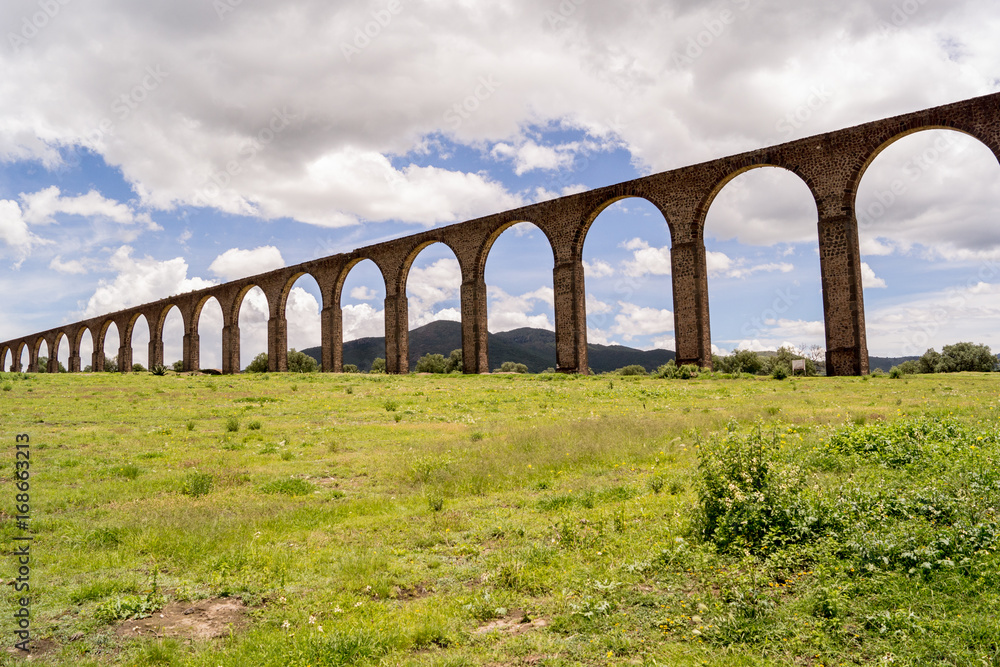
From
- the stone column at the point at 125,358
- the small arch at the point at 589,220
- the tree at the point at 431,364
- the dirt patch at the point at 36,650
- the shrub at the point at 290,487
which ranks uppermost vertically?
the small arch at the point at 589,220

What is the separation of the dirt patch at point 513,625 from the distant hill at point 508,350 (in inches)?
3997

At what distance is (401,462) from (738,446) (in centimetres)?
505

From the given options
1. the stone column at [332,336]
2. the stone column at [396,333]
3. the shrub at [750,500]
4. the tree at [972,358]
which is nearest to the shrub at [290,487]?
the shrub at [750,500]

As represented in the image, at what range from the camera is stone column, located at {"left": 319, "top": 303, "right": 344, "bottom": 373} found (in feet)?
134

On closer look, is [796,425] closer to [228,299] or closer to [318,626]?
[318,626]

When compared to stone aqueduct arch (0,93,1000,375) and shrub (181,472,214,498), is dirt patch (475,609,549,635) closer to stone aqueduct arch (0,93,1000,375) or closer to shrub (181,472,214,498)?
shrub (181,472,214,498)

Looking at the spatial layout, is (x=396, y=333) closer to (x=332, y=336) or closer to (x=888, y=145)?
(x=332, y=336)

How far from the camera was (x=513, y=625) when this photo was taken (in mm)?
4133

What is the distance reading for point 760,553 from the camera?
467 centimetres

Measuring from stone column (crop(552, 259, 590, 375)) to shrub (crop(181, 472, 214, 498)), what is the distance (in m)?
22.1

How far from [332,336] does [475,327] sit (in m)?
12.7

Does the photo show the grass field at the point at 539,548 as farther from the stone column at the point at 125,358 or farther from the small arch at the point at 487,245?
the stone column at the point at 125,358

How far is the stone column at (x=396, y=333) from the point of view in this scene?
120 ft

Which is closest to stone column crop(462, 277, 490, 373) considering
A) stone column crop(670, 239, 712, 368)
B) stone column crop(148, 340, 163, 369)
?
stone column crop(670, 239, 712, 368)
